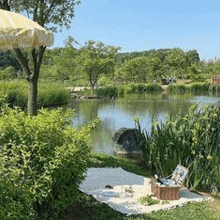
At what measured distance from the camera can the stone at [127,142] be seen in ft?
21.7

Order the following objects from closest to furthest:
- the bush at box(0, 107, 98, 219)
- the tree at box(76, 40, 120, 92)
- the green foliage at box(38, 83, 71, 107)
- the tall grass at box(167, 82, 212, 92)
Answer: the bush at box(0, 107, 98, 219), the green foliage at box(38, 83, 71, 107), the tree at box(76, 40, 120, 92), the tall grass at box(167, 82, 212, 92)

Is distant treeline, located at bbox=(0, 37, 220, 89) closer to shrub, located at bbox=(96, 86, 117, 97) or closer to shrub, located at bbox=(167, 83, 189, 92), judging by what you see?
shrub, located at bbox=(96, 86, 117, 97)

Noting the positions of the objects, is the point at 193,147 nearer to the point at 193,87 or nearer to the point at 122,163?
the point at 122,163

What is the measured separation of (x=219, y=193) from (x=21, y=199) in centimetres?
297

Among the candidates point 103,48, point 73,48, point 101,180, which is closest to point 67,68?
point 73,48

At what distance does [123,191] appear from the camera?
161 inches

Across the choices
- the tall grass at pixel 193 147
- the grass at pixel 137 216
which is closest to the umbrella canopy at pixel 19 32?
the grass at pixel 137 216

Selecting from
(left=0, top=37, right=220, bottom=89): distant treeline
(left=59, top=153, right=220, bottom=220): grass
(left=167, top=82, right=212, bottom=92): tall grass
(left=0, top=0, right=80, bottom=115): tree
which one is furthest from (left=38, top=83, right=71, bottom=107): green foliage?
(left=167, top=82, right=212, bottom=92): tall grass

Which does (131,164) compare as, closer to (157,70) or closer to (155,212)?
(155,212)

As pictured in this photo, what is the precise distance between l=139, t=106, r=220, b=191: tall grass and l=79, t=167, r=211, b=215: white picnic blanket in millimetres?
336

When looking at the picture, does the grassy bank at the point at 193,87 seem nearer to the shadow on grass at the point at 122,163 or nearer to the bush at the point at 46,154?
the shadow on grass at the point at 122,163

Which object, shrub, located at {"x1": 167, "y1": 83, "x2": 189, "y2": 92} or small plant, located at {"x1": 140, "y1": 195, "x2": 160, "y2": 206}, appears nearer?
small plant, located at {"x1": 140, "y1": 195, "x2": 160, "y2": 206}

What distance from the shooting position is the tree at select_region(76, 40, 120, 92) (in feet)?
78.3

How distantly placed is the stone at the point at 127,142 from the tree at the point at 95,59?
17207mm
